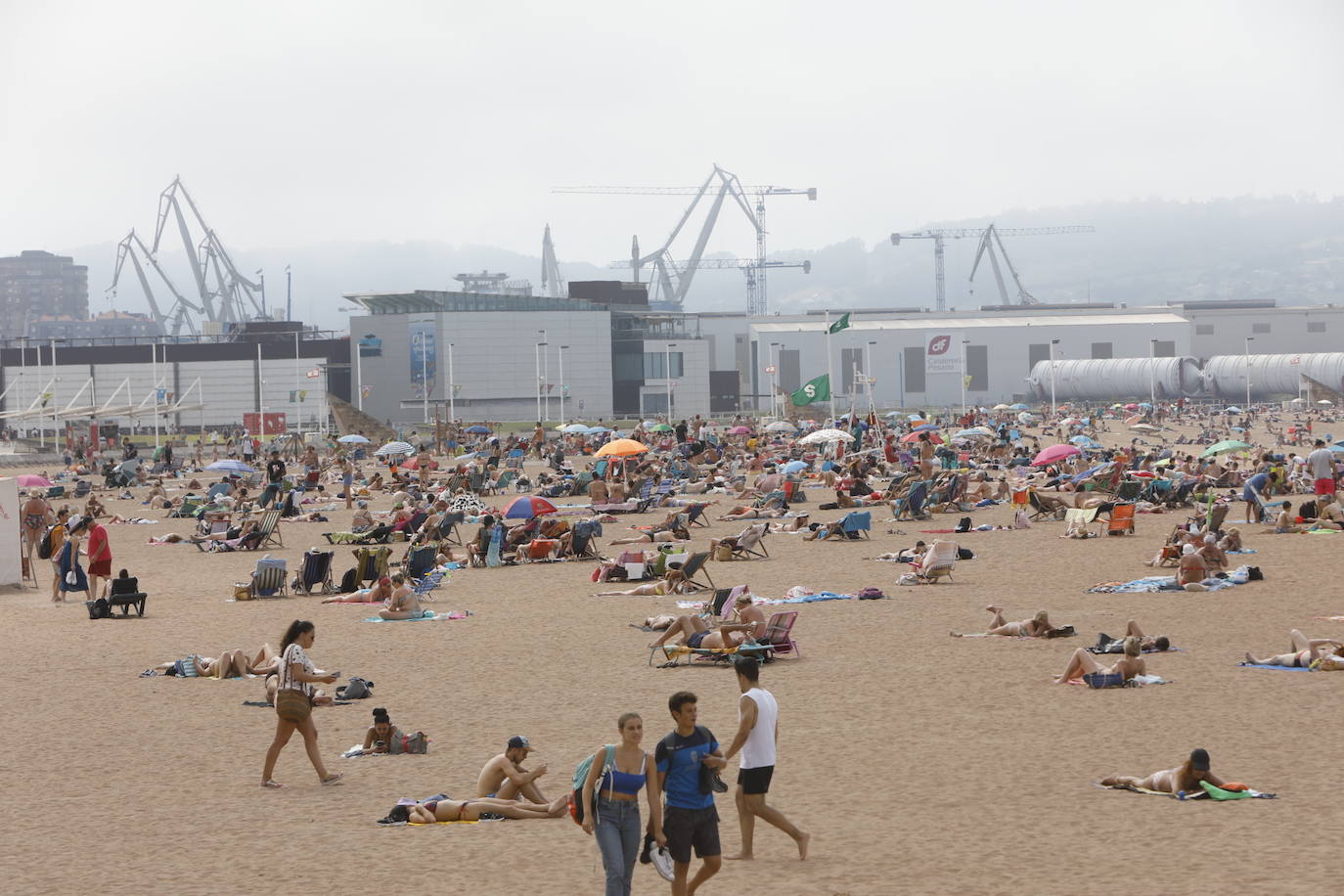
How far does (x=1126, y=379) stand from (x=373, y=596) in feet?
294

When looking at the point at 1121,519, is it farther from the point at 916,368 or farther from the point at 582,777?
the point at 916,368

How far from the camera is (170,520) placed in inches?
1382

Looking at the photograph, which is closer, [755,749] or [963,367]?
[755,749]

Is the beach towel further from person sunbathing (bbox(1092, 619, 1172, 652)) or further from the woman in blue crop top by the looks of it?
the woman in blue crop top

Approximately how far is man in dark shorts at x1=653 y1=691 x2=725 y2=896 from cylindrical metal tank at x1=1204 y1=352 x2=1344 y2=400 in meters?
97.8

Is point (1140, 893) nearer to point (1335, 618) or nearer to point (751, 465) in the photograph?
point (1335, 618)

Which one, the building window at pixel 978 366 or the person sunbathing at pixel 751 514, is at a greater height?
the building window at pixel 978 366

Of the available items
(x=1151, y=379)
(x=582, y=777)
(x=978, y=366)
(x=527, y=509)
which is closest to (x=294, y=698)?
(x=582, y=777)

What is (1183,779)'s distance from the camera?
8.91 m

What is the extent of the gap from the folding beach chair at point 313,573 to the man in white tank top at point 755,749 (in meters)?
13.5

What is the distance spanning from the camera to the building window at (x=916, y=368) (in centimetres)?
11338

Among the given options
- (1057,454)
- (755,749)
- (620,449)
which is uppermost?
(620,449)

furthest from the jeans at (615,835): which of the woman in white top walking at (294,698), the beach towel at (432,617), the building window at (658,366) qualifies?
the building window at (658,366)

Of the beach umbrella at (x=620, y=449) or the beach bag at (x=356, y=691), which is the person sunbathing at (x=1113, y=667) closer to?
the beach bag at (x=356, y=691)
